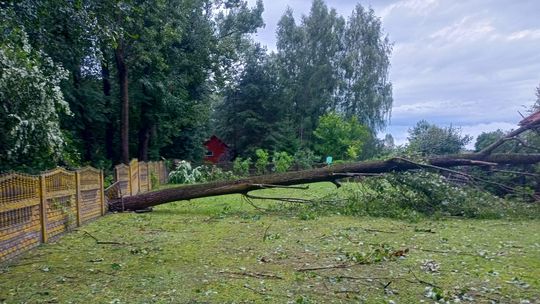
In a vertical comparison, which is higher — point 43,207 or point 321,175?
point 321,175

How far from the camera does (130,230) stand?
7465mm

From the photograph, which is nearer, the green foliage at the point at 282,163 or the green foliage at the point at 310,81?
the green foliage at the point at 282,163

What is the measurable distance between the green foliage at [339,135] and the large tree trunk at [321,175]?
21.7 metres

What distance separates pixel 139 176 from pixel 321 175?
24.4ft

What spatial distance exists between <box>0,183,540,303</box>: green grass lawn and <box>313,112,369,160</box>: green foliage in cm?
2447

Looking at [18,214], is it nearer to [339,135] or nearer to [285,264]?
[285,264]

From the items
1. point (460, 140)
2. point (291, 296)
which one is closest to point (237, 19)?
point (460, 140)

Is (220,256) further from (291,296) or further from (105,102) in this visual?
(105,102)

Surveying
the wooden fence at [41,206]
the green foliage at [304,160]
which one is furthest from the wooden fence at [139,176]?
the green foliage at [304,160]

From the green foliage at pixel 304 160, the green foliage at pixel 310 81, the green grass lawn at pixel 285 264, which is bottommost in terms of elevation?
the green grass lawn at pixel 285 264

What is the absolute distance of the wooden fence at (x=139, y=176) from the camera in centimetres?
1177

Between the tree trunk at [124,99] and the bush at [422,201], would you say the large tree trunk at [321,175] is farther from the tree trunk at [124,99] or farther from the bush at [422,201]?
the tree trunk at [124,99]

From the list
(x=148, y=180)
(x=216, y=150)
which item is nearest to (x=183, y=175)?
(x=148, y=180)

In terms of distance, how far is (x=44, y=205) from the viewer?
6230 mm
